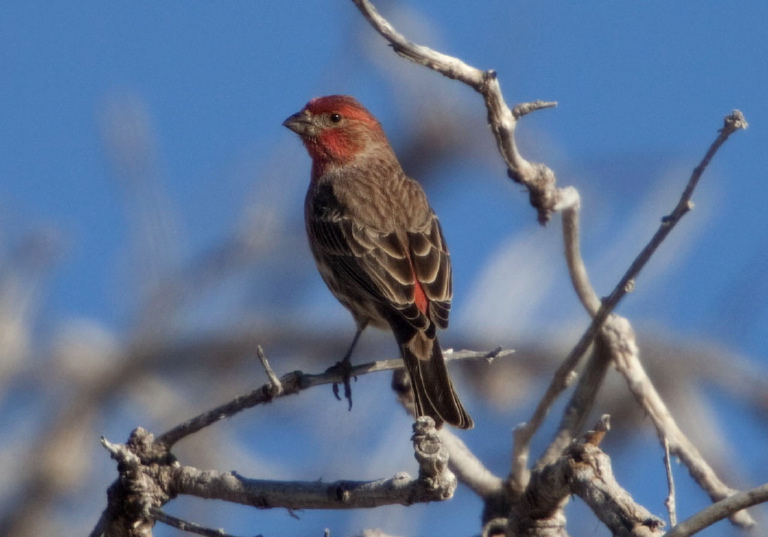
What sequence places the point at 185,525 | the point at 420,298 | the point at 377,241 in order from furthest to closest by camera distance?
the point at 377,241 < the point at 420,298 < the point at 185,525

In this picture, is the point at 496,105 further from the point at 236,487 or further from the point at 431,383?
the point at 236,487

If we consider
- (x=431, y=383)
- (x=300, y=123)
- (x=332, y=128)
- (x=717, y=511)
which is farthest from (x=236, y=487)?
(x=332, y=128)

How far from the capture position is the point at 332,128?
7746mm

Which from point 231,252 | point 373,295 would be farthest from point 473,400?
point 231,252

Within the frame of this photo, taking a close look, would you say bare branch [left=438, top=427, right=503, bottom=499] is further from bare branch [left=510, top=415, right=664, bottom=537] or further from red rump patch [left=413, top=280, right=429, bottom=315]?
red rump patch [left=413, top=280, right=429, bottom=315]

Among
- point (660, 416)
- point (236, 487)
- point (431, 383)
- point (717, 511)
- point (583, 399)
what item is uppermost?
point (431, 383)

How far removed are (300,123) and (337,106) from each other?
0.86 feet

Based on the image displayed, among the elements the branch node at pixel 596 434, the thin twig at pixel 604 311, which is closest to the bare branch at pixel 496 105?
the thin twig at pixel 604 311

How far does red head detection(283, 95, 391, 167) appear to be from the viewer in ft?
25.2

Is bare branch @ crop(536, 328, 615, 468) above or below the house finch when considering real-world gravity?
below

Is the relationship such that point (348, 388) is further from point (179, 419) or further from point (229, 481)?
point (229, 481)

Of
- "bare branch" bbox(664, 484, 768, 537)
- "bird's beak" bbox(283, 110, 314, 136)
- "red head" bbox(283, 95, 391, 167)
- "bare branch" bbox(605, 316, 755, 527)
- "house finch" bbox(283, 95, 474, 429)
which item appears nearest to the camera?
"bare branch" bbox(664, 484, 768, 537)

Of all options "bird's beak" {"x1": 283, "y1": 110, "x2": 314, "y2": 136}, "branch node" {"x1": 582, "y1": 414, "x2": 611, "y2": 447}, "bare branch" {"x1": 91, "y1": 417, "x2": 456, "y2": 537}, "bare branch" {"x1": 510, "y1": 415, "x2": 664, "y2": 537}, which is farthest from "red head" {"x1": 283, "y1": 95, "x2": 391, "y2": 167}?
"branch node" {"x1": 582, "y1": 414, "x2": 611, "y2": 447}

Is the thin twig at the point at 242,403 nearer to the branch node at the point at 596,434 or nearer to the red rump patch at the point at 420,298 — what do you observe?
the red rump patch at the point at 420,298
